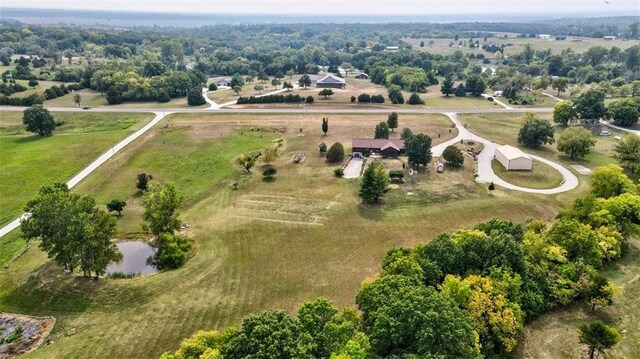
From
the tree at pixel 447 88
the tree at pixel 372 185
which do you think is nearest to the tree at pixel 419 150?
the tree at pixel 372 185

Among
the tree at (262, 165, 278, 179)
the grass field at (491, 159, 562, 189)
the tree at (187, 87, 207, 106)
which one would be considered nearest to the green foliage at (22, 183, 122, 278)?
the tree at (262, 165, 278, 179)

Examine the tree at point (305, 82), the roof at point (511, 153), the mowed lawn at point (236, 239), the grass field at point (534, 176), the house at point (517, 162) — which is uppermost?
the tree at point (305, 82)

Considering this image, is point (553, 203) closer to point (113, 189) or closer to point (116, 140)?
point (113, 189)

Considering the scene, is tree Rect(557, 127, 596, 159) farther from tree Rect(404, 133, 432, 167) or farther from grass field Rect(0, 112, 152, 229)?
grass field Rect(0, 112, 152, 229)

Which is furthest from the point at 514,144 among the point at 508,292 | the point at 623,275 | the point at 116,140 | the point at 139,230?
the point at 116,140

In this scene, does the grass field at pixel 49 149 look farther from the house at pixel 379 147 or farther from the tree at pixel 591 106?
the tree at pixel 591 106

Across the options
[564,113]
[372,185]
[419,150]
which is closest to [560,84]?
[564,113]

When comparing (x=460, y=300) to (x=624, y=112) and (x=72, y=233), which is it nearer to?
(x=72, y=233)
